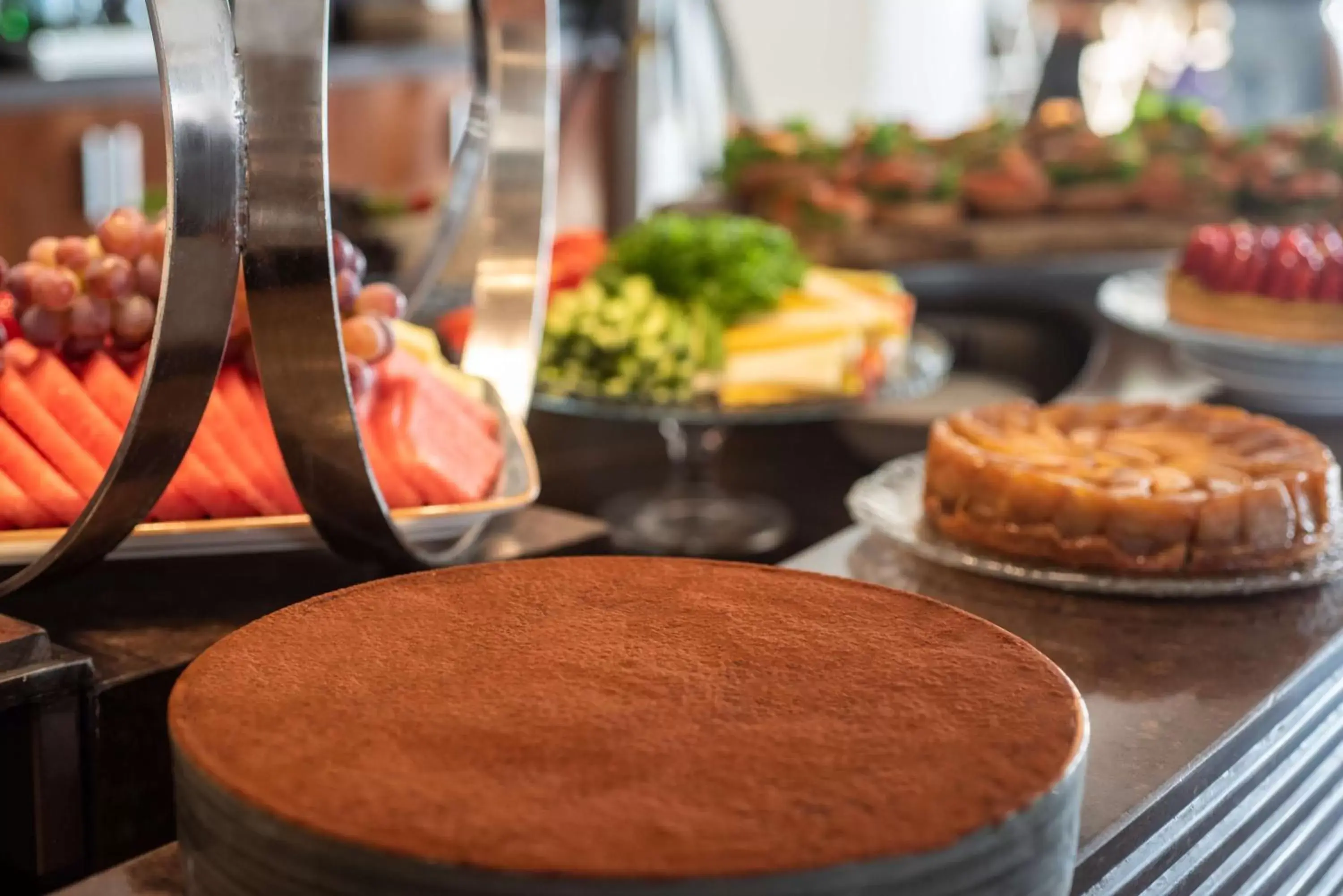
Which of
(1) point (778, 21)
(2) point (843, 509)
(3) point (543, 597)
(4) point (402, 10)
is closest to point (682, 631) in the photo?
(3) point (543, 597)

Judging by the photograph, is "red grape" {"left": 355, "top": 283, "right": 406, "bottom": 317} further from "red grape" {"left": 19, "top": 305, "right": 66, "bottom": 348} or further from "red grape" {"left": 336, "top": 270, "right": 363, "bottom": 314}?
"red grape" {"left": 19, "top": 305, "right": 66, "bottom": 348}

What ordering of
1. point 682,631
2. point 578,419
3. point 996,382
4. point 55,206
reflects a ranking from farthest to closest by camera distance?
point 55,206 < point 996,382 < point 578,419 < point 682,631

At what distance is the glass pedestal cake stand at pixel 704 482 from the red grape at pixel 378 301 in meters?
0.71

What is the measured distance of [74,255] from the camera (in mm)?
1163

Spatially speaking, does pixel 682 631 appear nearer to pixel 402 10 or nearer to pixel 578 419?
pixel 578 419

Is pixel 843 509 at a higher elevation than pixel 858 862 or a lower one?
lower

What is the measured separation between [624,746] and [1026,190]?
259 centimetres

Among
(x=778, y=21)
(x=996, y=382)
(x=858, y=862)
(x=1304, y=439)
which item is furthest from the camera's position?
(x=778, y=21)

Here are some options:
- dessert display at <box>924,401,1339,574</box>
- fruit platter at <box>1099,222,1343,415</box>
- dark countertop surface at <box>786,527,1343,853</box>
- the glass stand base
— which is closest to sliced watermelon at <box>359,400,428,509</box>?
dark countertop surface at <box>786,527,1343,853</box>

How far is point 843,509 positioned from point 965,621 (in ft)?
4.80

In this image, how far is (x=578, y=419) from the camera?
8.21 feet

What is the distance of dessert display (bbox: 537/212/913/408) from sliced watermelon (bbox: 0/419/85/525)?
0.96 metres

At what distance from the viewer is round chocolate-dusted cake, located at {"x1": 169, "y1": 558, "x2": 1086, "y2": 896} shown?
2.00 ft

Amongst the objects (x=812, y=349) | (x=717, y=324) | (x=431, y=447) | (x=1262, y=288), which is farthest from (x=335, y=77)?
(x=431, y=447)
